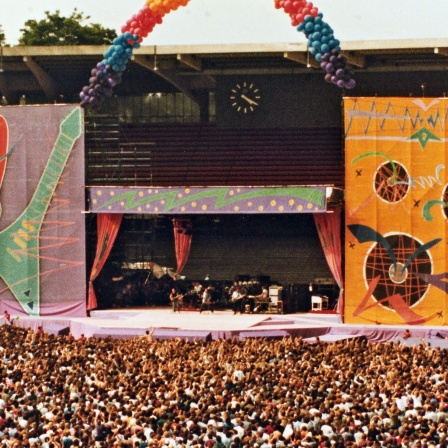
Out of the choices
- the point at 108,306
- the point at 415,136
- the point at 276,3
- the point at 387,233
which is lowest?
the point at 108,306

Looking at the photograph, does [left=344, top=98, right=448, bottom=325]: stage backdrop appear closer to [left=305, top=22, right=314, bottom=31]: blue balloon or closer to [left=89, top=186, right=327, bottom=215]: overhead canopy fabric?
[left=89, top=186, right=327, bottom=215]: overhead canopy fabric

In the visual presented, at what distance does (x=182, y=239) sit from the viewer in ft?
134

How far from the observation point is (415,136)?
38.0 meters

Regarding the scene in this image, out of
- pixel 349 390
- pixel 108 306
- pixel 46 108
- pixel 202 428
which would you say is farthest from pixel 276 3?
pixel 202 428

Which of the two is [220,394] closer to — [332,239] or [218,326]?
[218,326]

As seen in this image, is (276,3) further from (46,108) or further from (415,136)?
(46,108)

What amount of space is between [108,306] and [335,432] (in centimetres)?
2169

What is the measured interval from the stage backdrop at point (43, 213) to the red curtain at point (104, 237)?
0.47 m

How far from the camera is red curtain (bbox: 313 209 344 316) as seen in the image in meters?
38.7

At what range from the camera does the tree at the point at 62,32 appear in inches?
2539

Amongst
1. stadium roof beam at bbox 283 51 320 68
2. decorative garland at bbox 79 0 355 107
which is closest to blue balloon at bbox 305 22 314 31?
decorative garland at bbox 79 0 355 107

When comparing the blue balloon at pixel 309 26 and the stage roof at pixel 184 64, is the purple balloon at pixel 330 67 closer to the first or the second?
the blue balloon at pixel 309 26

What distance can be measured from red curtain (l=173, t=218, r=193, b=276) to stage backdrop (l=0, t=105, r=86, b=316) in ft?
10.4

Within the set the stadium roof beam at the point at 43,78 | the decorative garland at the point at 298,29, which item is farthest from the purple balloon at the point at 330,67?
the stadium roof beam at the point at 43,78
